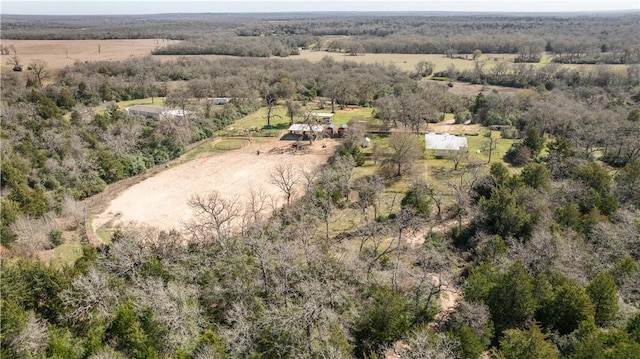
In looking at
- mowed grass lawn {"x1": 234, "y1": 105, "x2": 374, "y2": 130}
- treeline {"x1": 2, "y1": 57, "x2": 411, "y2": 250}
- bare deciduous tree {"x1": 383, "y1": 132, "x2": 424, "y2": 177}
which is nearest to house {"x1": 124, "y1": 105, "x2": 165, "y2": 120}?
treeline {"x1": 2, "y1": 57, "x2": 411, "y2": 250}

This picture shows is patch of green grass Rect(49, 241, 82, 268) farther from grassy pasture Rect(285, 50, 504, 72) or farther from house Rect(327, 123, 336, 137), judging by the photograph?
grassy pasture Rect(285, 50, 504, 72)

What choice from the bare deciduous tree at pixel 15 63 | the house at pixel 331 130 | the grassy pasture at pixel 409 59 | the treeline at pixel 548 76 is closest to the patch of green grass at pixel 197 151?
the house at pixel 331 130

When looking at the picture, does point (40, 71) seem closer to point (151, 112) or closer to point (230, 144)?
point (151, 112)

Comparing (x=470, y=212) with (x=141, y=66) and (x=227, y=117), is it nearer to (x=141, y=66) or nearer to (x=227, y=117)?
(x=227, y=117)

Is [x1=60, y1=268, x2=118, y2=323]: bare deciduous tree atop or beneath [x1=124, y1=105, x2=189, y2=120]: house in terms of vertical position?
beneath

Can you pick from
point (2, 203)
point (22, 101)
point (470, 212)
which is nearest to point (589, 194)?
point (470, 212)

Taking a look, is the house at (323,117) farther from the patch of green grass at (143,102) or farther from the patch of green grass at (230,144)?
the patch of green grass at (143,102)
